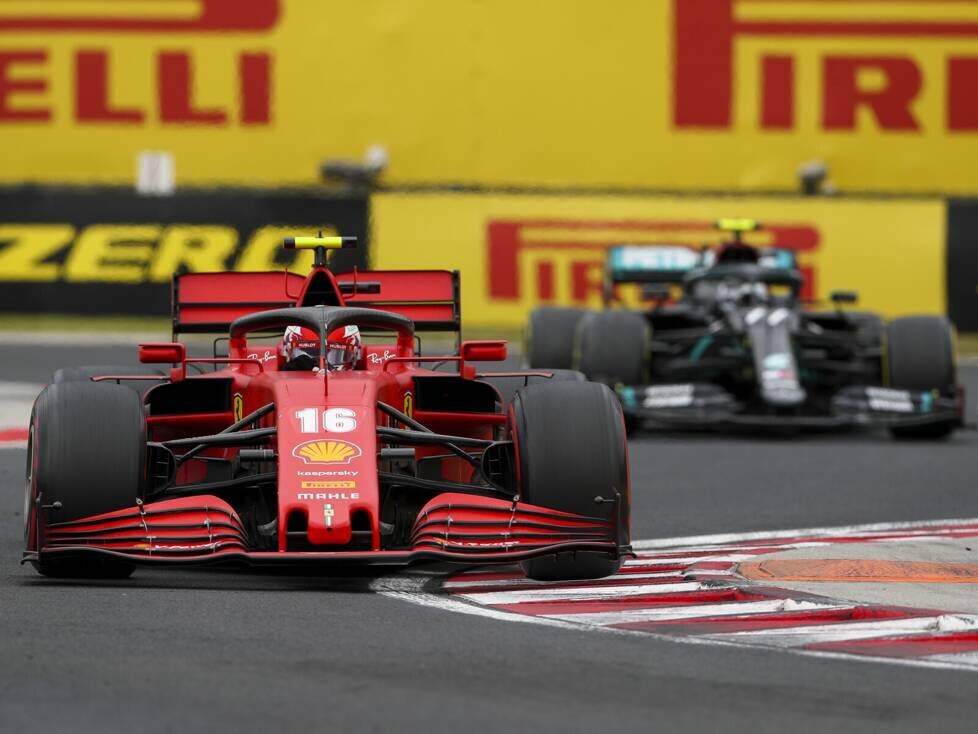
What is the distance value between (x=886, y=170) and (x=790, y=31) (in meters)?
2.10

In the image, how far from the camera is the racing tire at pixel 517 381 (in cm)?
1043

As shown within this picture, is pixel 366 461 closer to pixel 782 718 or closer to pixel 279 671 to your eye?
pixel 279 671

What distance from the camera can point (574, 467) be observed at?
30.7 feet

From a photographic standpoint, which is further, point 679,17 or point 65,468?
point 679,17

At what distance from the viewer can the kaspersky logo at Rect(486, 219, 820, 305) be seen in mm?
25562

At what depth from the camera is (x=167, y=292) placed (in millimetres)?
25234

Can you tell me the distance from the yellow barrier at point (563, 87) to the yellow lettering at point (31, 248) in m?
4.60

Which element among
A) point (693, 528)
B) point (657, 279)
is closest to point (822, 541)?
point (693, 528)

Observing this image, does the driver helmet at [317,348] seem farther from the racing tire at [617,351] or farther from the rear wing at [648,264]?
the rear wing at [648,264]

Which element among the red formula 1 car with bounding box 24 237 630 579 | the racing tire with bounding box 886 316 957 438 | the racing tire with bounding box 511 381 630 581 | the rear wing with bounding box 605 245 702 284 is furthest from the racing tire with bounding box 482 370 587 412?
the rear wing with bounding box 605 245 702 284

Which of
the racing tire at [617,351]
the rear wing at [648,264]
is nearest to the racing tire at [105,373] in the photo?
the racing tire at [617,351]

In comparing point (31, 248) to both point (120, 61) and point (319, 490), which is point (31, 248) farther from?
point (319, 490)

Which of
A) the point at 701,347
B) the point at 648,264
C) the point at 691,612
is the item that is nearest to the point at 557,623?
the point at 691,612

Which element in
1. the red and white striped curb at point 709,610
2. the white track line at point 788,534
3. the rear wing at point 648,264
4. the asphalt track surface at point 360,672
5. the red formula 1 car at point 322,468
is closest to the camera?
the asphalt track surface at point 360,672
